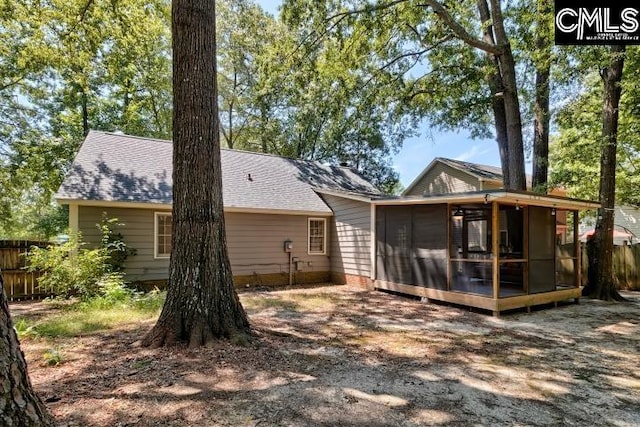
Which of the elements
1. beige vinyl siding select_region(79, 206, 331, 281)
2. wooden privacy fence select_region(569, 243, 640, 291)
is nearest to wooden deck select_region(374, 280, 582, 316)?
wooden privacy fence select_region(569, 243, 640, 291)

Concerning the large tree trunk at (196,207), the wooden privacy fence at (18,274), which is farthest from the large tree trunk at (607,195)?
the wooden privacy fence at (18,274)

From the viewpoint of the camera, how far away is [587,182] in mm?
14516

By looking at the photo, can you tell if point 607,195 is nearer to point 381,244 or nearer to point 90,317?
point 381,244

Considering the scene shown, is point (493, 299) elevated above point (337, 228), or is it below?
below

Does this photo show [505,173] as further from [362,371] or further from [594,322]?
[362,371]

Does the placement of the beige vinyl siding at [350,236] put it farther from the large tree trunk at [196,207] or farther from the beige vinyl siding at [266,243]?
the large tree trunk at [196,207]

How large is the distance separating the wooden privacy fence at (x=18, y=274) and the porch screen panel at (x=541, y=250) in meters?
11.1

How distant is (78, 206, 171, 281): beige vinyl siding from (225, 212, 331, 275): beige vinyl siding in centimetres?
190

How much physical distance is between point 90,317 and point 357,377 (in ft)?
16.9

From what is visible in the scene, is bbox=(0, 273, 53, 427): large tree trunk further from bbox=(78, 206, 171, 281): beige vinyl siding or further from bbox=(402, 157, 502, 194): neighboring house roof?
bbox=(402, 157, 502, 194): neighboring house roof

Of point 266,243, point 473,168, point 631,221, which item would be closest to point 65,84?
point 266,243

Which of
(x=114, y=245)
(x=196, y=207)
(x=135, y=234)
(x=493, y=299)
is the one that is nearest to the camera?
(x=196, y=207)

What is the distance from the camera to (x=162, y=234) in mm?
9477

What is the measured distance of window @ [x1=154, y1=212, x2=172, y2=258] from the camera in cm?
930
